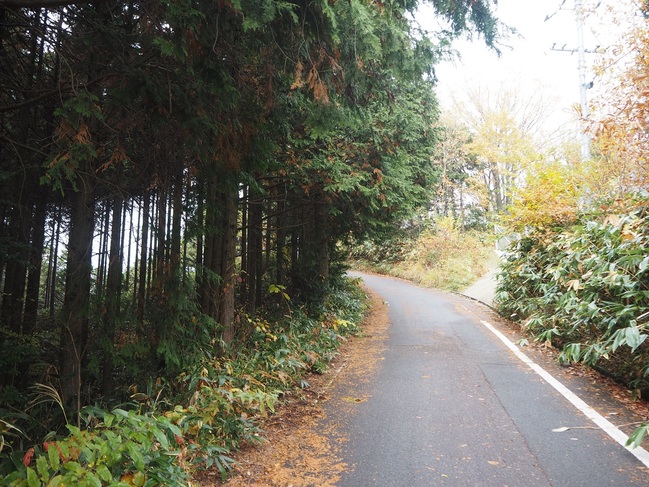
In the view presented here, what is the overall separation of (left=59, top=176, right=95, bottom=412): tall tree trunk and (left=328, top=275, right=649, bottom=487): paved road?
122 inches

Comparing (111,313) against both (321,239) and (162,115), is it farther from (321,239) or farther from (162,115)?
(321,239)

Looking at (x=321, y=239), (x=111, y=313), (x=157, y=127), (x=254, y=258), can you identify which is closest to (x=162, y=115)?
(x=157, y=127)

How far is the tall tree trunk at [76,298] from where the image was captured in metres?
4.97

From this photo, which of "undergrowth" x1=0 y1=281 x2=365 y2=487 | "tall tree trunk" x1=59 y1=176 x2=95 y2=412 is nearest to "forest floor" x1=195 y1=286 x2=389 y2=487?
"undergrowth" x1=0 y1=281 x2=365 y2=487

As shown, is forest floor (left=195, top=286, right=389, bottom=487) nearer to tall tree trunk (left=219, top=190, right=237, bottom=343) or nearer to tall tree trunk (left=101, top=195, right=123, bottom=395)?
tall tree trunk (left=219, top=190, right=237, bottom=343)

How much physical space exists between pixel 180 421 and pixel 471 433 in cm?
285

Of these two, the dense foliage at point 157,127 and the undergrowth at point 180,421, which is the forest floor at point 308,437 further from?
the dense foliage at point 157,127

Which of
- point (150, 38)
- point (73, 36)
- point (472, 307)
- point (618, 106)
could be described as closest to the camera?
point (150, 38)

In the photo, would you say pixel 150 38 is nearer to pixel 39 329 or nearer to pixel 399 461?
pixel 399 461

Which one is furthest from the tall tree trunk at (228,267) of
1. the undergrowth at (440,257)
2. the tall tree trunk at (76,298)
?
the undergrowth at (440,257)

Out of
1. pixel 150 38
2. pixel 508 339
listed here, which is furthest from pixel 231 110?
pixel 508 339

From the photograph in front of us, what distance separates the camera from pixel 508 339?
30.0 feet

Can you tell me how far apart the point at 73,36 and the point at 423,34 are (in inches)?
162

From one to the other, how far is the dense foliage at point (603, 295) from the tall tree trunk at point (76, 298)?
637 centimetres
